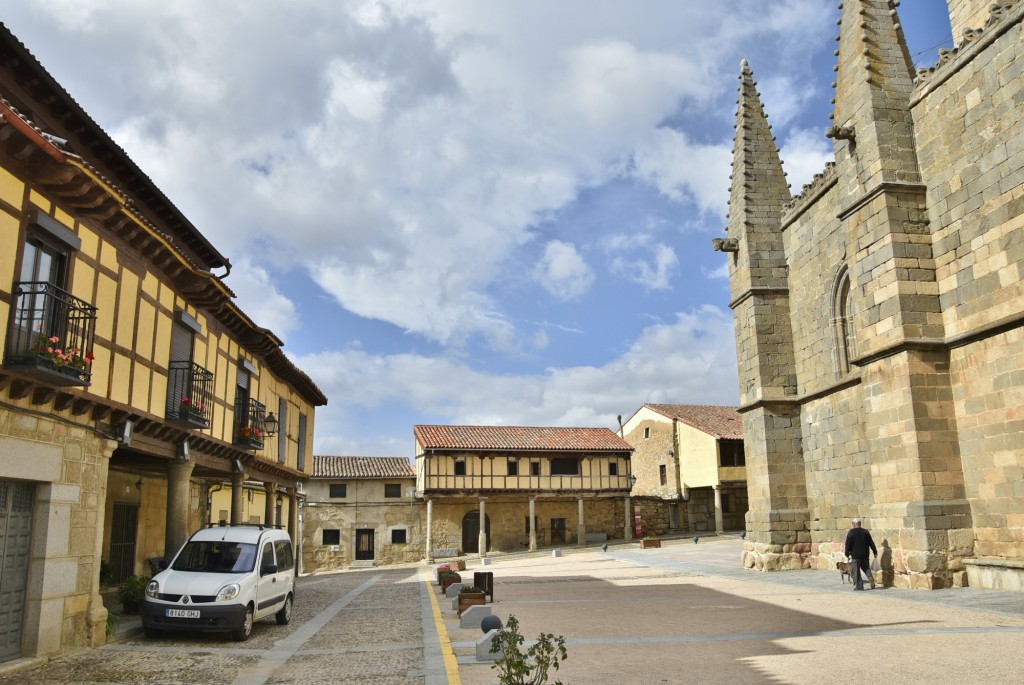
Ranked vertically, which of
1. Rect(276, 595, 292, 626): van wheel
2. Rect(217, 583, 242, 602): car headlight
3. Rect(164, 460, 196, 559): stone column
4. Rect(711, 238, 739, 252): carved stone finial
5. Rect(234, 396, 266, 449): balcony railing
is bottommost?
Rect(276, 595, 292, 626): van wheel

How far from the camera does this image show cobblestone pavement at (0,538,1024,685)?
6.95 meters

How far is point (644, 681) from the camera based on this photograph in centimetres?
661

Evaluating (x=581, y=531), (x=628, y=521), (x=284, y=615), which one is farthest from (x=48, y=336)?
(x=628, y=521)

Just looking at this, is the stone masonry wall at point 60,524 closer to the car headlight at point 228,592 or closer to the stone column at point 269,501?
the car headlight at point 228,592

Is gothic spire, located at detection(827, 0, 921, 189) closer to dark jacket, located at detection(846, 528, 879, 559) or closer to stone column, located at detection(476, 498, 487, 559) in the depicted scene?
dark jacket, located at detection(846, 528, 879, 559)

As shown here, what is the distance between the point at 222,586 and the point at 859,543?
10114 mm

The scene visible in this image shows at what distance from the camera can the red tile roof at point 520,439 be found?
1513 inches

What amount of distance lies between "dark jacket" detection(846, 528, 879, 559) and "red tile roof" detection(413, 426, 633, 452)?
86.1ft

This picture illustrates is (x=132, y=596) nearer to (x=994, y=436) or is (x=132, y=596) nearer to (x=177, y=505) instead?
(x=177, y=505)

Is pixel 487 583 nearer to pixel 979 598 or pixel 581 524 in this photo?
pixel 979 598

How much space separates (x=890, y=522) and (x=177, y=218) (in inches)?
564

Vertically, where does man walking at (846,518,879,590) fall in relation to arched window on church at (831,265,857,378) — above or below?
below

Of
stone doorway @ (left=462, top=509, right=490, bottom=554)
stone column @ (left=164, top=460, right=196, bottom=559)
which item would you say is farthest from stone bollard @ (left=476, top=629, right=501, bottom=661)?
stone doorway @ (left=462, top=509, right=490, bottom=554)

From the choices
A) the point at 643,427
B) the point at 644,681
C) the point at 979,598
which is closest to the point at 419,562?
the point at 643,427
